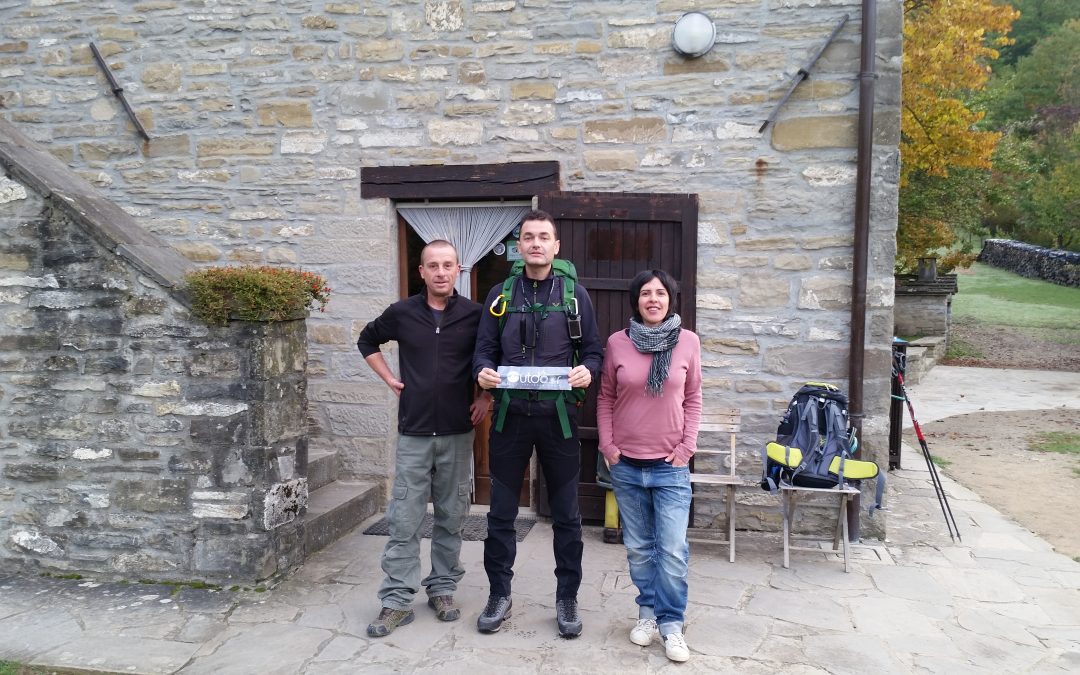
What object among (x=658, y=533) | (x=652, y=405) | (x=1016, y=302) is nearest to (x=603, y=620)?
(x=658, y=533)

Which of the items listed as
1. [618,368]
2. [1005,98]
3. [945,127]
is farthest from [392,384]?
[1005,98]

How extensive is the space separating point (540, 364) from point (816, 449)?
6.39 ft

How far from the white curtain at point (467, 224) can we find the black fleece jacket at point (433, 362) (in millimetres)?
1811

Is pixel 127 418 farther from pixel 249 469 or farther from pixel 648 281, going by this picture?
pixel 648 281

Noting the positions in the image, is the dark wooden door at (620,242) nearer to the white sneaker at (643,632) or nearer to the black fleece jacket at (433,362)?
the black fleece jacket at (433,362)

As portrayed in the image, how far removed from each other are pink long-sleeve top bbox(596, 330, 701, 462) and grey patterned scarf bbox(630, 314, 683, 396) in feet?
0.07

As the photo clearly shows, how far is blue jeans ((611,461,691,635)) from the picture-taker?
3.50m

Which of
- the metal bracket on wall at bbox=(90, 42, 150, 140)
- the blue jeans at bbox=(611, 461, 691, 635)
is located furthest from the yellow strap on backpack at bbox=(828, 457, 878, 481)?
the metal bracket on wall at bbox=(90, 42, 150, 140)

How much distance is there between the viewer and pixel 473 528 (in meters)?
5.31

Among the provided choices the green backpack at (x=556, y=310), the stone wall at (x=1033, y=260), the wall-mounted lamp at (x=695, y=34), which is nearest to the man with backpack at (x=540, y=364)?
the green backpack at (x=556, y=310)

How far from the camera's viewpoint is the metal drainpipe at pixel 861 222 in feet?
15.8

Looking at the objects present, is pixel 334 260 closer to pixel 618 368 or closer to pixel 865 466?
pixel 618 368

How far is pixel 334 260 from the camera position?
561cm

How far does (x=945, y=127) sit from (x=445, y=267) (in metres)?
10.8
